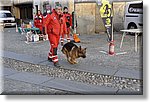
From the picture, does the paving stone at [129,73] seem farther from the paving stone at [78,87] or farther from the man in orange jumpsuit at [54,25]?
the man in orange jumpsuit at [54,25]

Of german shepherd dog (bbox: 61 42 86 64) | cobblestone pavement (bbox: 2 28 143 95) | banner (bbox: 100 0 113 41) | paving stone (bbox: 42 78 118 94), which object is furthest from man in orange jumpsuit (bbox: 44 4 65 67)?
banner (bbox: 100 0 113 41)

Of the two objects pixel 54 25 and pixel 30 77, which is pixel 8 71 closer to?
pixel 30 77

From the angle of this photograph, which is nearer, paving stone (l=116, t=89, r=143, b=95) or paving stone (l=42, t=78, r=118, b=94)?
paving stone (l=116, t=89, r=143, b=95)

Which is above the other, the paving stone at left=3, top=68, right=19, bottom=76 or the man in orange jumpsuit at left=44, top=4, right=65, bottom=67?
the man in orange jumpsuit at left=44, top=4, right=65, bottom=67

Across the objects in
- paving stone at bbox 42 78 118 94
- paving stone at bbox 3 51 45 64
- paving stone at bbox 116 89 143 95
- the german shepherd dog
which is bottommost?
paving stone at bbox 116 89 143 95

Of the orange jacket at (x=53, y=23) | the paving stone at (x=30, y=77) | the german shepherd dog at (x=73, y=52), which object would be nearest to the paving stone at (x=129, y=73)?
the german shepherd dog at (x=73, y=52)

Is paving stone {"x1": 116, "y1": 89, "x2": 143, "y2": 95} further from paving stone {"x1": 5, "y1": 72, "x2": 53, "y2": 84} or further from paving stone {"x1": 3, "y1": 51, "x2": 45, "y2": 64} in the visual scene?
paving stone {"x1": 3, "y1": 51, "x2": 45, "y2": 64}

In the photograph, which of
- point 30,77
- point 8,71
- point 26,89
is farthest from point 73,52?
point 26,89

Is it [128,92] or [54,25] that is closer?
[128,92]

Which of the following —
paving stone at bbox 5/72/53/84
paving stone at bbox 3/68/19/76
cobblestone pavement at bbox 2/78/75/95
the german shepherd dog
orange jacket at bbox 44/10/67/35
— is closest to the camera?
cobblestone pavement at bbox 2/78/75/95

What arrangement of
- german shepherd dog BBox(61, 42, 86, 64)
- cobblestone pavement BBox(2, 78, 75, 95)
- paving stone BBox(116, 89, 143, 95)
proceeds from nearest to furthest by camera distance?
paving stone BBox(116, 89, 143, 95)
cobblestone pavement BBox(2, 78, 75, 95)
german shepherd dog BBox(61, 42, 86, 64)

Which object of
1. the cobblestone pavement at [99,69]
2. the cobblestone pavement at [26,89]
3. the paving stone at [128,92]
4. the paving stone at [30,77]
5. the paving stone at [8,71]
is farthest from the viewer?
the paving stone at [8,71]

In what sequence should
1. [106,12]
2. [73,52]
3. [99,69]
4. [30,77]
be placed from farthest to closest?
A: [106,12], [73,52], [99,69], [30,77]

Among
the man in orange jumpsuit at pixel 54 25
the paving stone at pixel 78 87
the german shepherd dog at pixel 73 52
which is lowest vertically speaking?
the paving stone at pixel 78 87
